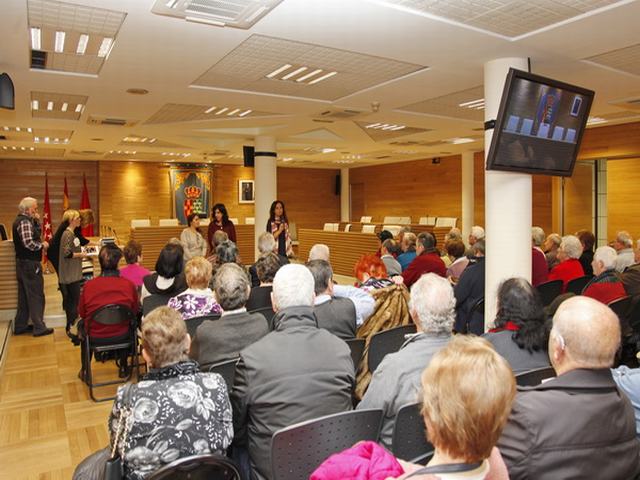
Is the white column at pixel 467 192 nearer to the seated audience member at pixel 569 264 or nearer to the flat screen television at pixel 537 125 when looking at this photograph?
the seated audience member at pixel 569 264

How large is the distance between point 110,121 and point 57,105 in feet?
4.30

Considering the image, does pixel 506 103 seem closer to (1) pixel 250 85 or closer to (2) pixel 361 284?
(2) pixel 361 284

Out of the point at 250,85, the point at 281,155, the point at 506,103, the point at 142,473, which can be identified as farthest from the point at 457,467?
the point at 281,155

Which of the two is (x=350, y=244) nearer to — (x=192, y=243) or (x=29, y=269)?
(x=192, y=243)

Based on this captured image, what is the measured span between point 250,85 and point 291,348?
455 centimetres

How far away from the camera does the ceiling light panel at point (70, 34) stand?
3.72 metres

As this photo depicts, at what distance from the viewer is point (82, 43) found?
4.50 metres

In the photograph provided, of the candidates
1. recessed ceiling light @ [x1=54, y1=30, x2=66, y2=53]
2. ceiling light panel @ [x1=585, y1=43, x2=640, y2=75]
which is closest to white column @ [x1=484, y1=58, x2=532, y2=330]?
ceiling light panel @ [x1=585, y1=43, x2=640, y2=75]

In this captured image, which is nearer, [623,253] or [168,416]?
[168,416]

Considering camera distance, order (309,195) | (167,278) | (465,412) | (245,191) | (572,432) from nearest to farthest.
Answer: (465,412)
(572,432)
(167,278)
(245,191)
(309,195)

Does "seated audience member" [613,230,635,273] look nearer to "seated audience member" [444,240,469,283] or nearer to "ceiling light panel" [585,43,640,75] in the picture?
"seated audience member" [444,240,469,283]

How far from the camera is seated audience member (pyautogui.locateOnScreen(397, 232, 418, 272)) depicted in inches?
257

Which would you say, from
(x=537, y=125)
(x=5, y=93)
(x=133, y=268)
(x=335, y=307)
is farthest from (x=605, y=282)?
(x=5, y=93)

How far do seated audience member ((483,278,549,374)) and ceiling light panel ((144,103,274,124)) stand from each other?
216 inches
